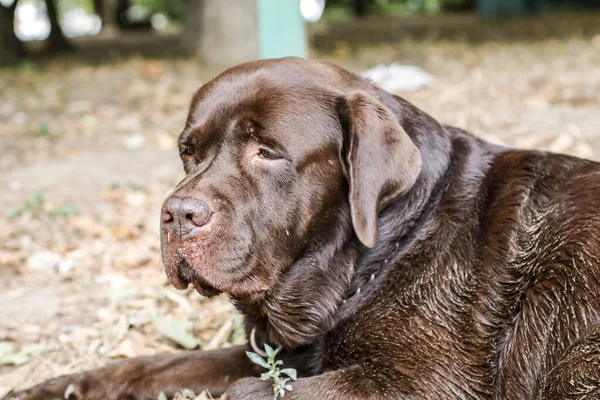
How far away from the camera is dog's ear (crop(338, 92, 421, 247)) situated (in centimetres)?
301

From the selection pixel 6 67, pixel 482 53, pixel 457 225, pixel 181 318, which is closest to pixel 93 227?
pixel 181 318

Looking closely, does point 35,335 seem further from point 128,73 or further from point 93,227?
point 128,73

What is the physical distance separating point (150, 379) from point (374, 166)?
1566 millimetres

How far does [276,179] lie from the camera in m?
A: 3.07

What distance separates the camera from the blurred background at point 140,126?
4.22m

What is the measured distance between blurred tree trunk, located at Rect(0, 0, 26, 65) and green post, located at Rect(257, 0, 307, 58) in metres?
11.3

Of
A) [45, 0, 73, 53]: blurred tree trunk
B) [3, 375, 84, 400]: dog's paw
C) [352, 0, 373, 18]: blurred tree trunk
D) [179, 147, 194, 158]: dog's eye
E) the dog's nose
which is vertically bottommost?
[352, 0, 373, 18]: blurred tree trunk

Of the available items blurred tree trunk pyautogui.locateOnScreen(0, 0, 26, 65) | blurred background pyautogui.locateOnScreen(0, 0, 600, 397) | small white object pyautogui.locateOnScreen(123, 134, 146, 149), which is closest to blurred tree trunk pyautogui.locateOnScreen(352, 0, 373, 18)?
blurred background pyautogui.locateOnScreen(0, 0, 600, 397)

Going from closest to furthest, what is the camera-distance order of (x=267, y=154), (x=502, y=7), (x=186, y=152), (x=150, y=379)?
1. (x=267, y=154)
2. (x=186, y=152)
3. (x=150, y=379)
4. (x=502, y=7)

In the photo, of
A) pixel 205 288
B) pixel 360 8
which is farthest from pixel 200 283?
pixel 360 8

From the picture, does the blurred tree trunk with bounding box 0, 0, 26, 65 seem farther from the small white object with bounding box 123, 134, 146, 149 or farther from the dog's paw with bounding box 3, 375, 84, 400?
the dog's paw with bounding box 3, 375, 84, 400

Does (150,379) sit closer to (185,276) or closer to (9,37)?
(185,276)

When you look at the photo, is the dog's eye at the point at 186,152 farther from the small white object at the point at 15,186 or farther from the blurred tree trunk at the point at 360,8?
the blurred tree trunk at the point at 360,8

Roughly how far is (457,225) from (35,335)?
8.15 feet
